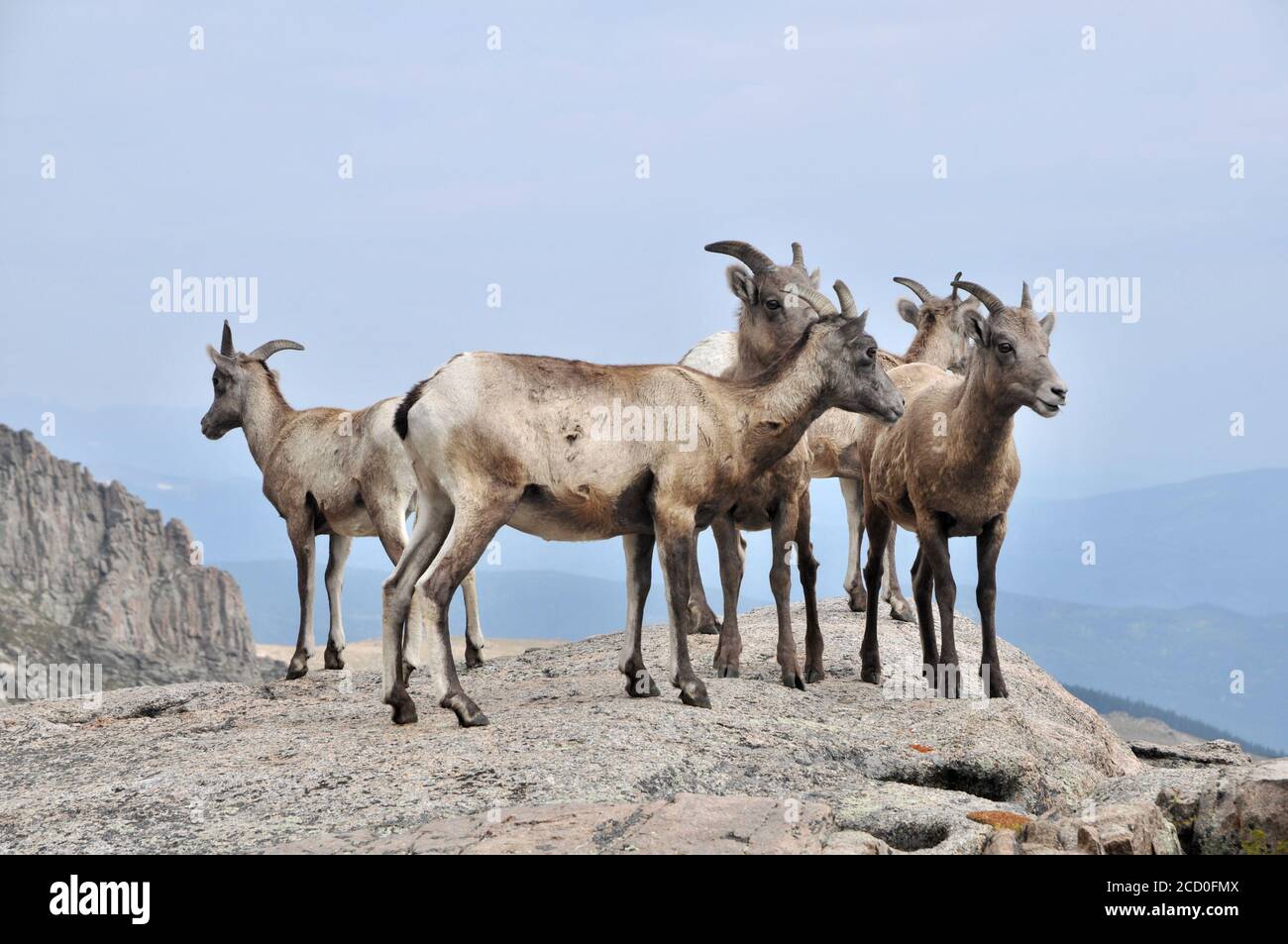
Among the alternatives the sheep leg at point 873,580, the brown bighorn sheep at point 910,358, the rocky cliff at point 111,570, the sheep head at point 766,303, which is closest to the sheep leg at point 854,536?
the brown bighorn sheep at point 910,358

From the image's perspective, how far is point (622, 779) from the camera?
9.26 m

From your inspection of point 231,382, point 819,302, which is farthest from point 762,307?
point 231,382

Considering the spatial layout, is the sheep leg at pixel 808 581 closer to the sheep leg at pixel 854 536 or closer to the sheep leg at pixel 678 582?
the sheep leg at pixel 678 582

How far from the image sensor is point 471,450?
10781 mm

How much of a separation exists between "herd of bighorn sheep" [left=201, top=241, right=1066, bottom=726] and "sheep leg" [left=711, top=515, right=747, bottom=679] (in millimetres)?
18

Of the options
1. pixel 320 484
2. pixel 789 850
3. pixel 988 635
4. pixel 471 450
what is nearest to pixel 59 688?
pixel 320 484

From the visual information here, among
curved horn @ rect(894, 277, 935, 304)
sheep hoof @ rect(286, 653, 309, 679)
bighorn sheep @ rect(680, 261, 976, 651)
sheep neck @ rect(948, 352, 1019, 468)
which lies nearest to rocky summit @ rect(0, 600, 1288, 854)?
bighorn sheep @ rect(680, 261, 976, 651)

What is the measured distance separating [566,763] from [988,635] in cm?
514

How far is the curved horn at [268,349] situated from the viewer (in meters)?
17.6

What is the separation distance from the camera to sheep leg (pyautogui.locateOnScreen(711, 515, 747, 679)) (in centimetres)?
1315

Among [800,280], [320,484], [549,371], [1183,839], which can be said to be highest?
[800,280]

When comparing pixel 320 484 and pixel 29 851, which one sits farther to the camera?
pixel 320 484

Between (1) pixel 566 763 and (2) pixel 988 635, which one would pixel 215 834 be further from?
(2) pixel 988 635

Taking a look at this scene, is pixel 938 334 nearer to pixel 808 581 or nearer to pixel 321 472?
pixel 808 581
